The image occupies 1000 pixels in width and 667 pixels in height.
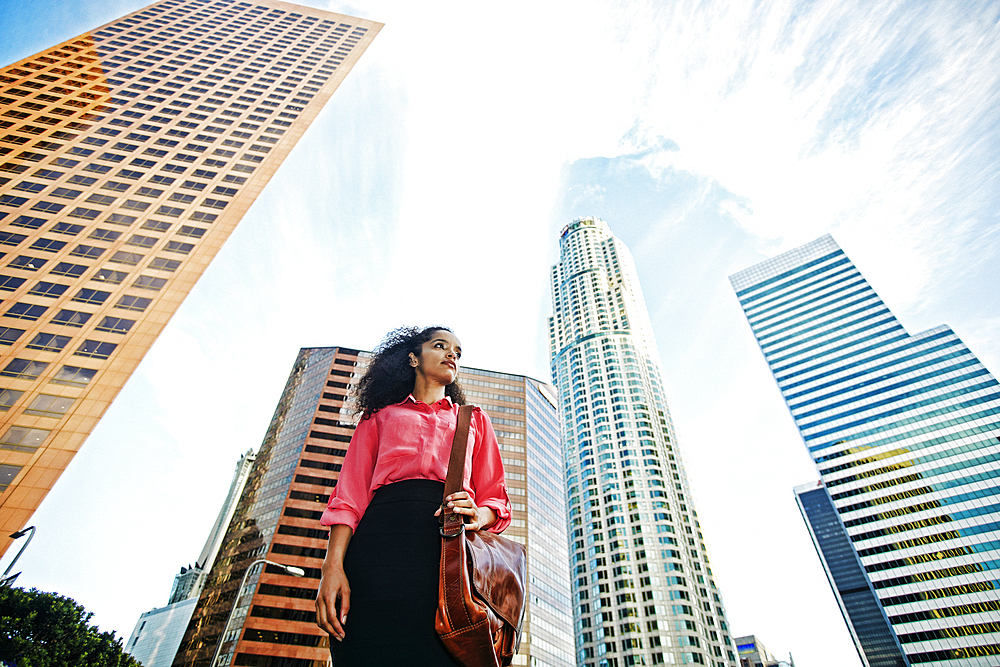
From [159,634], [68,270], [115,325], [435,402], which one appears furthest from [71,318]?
[159,634]

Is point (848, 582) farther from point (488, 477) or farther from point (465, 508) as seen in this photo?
point (465, 508)

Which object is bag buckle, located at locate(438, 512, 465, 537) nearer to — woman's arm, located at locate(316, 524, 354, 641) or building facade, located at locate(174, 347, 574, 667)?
woman's arm, located at locate(316, 524, 354, 641)

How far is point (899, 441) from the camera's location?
9119 cm

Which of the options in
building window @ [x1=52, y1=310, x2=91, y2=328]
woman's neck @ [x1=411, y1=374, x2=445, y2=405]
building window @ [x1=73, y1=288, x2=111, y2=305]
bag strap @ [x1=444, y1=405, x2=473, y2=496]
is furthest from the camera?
building window @ [x1=73, y1=288, x2=111, y2=305]

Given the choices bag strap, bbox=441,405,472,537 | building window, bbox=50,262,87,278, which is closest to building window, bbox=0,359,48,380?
building window, bbox=50,262,87,278

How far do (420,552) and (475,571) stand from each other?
0.36 m

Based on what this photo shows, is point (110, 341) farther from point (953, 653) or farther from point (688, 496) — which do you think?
point (953, 653)

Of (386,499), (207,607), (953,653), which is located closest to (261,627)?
(207,607)

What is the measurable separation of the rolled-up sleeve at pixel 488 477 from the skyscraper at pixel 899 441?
355 feet

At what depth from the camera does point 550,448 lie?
8438cm

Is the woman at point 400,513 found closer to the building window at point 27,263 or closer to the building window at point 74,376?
the building window at point 74,376

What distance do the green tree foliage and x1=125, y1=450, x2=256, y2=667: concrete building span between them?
135 meters

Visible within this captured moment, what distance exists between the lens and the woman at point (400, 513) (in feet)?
8.24

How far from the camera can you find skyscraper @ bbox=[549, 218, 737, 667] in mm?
82125
